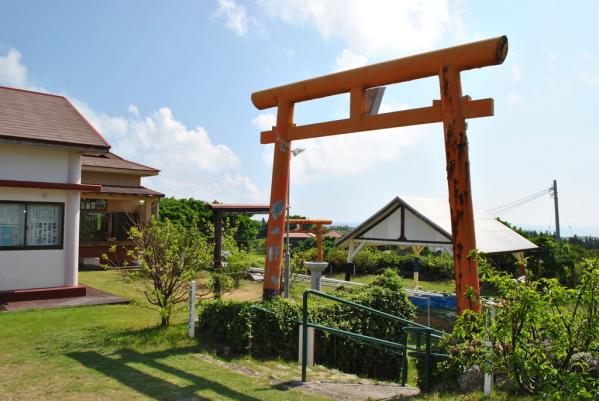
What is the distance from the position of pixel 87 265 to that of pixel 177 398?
15306 mm

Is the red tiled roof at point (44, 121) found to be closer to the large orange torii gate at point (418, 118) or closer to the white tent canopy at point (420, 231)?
the large orange torii gate at point (418, 118)

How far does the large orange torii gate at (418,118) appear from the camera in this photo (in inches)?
244

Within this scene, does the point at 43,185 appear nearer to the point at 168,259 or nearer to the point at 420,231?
the point at 168,259

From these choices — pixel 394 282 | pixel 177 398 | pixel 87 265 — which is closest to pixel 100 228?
pixel 87 265

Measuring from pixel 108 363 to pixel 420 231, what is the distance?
1206 centimetres

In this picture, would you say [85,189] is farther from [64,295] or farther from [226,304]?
[226,304]

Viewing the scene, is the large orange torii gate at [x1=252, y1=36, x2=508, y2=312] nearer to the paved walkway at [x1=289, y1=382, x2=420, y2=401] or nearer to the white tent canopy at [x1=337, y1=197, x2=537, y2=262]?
the paved walkway at [x1=289, y1=382, x2=420, y2=401]

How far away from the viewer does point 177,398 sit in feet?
18.1

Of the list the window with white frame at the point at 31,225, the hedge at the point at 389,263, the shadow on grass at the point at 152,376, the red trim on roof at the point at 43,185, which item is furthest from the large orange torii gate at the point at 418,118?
the hedge at the point at 389,263

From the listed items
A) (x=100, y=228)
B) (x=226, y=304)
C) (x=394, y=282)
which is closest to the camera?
(x=226, y=304)

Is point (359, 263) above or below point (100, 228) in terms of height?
below

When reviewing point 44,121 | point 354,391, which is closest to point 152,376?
point 354,391

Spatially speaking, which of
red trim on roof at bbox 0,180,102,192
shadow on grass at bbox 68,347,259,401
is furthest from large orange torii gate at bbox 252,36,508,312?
red trim on roof at bbox 0,180,102,192

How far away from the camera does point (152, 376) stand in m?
6.38
